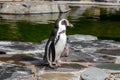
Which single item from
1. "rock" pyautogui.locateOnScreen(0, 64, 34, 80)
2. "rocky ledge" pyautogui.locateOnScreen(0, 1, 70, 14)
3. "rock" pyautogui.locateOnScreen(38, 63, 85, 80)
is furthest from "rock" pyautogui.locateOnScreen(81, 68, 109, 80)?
"rocky ledge" pyautogui.locateOnScreen(0, 1, 70, 14)

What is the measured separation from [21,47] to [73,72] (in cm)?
362

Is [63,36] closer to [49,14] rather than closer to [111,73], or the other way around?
[111,73]

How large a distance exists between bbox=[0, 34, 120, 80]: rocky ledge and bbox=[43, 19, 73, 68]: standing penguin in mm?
179

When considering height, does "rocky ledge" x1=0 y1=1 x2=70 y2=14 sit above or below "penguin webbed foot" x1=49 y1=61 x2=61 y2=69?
below

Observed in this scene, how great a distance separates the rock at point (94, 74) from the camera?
7340mm

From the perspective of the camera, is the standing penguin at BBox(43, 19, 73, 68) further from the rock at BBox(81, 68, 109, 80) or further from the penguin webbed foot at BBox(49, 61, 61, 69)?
the rock at BBox(81, 68, 109, 80)

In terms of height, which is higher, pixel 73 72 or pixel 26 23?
pixel 73 72

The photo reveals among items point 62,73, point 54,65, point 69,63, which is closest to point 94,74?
point 62,73

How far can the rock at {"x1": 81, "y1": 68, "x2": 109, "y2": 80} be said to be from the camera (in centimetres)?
734

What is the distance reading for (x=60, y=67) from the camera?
27.0ft

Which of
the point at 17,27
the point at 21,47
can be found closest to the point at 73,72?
the point at 21,47

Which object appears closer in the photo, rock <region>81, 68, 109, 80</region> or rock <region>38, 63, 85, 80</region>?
rock <region>81, 68, 109, 80</region>

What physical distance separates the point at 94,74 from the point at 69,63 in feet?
4.19

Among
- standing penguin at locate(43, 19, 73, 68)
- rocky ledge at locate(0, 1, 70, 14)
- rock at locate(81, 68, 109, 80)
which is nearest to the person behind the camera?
rock at locate(81, 68, 109, 80)
